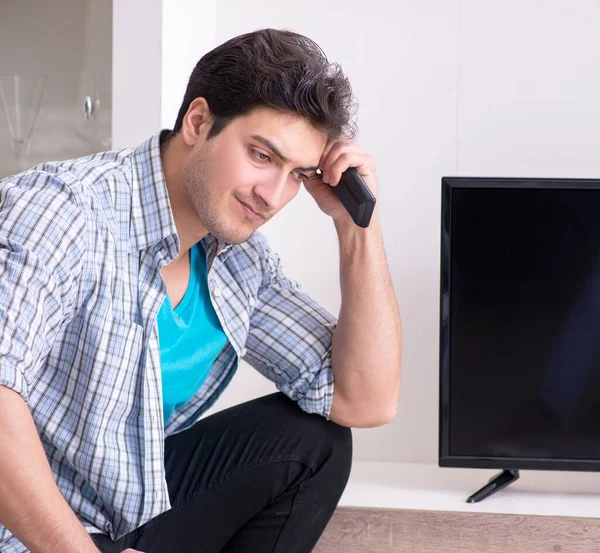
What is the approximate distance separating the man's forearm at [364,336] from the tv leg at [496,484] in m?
0.37

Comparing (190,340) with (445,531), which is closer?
(190,340)

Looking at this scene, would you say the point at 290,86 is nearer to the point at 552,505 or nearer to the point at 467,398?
the point at 467,398

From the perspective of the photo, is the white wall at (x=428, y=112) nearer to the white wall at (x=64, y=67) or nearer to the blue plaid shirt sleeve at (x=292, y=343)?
the white wall at (x=64, y=67)

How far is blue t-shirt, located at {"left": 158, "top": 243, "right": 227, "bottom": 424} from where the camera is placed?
49.7 inches

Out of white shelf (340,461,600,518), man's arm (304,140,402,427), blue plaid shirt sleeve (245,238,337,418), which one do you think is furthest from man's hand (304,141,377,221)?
white shelf (340,461,600,518)

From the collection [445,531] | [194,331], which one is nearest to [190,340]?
[194,331]

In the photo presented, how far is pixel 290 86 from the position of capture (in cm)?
118

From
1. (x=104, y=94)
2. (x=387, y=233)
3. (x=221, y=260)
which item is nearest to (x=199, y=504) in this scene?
(x=221, y=260)

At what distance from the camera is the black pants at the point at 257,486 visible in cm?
128

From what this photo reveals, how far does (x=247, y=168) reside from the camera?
1192 millimetres

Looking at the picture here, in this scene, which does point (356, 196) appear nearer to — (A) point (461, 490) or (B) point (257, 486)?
(B) point (257, 486)

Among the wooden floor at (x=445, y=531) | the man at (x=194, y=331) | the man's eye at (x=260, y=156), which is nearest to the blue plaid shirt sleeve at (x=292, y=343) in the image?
the man at (x=194, y=331)

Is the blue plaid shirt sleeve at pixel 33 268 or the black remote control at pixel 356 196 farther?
the black remote control at pixel 356 196

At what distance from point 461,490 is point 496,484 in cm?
7
